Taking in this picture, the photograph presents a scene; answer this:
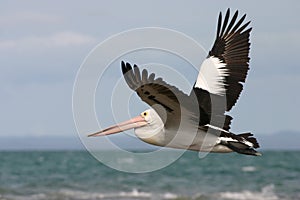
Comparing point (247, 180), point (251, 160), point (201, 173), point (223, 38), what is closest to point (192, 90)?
point (223, 38)

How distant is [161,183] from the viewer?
3966cm

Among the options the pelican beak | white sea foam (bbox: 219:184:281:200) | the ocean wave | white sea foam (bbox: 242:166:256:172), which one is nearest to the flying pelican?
the pelican beak

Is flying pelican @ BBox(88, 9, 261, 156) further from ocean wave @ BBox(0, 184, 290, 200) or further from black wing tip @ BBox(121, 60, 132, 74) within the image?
ocean wave @ BBox(0, 184, 290, 200)

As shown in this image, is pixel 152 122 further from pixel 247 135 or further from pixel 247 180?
pixel 247 180

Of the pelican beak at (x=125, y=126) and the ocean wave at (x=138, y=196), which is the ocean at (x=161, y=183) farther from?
the pelican beak at (x=125, y=126)

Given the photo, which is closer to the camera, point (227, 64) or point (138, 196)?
point (227, 64)

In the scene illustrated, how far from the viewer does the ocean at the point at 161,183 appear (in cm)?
3441

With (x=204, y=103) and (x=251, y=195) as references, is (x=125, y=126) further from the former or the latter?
(x=251, y=195)

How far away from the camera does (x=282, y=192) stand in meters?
36.1

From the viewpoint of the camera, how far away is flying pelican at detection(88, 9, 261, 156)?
1059cm

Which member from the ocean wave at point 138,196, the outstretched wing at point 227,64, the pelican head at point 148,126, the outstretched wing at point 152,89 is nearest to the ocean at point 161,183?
the ocean wave at point 138,196

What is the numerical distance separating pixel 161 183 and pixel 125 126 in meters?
27.8

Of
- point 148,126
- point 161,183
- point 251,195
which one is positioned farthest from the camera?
point 161,183

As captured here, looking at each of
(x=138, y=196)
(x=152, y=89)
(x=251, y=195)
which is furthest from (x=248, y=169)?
(x=152, y=89)
